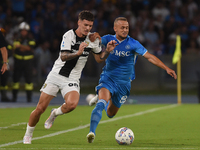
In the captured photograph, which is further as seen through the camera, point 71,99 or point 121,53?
point 121,53

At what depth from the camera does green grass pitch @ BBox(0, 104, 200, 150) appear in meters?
6.74

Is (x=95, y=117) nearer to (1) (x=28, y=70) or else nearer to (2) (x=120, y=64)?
(2) (x=120, y=64)

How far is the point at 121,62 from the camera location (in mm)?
8445

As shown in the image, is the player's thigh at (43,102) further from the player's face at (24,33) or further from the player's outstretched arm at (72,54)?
the player's face at (24,33)

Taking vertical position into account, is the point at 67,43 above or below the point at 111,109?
above

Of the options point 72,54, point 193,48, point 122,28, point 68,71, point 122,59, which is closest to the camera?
point 72,54

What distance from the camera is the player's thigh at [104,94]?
25.7 feet

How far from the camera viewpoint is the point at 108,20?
22172mm

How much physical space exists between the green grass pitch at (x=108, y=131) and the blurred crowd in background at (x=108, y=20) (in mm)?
7589

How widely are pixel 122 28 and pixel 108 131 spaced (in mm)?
2145

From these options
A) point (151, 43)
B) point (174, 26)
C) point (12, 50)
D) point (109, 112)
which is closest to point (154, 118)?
point (109, 112)

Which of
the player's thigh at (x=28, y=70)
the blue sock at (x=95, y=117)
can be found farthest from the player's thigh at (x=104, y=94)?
the player's thigh at (x=28, y=70)

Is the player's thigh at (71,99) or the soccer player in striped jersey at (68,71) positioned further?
the player's thigh at (71,99)

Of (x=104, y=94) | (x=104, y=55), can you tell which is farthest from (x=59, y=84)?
(x=104, y=94)
